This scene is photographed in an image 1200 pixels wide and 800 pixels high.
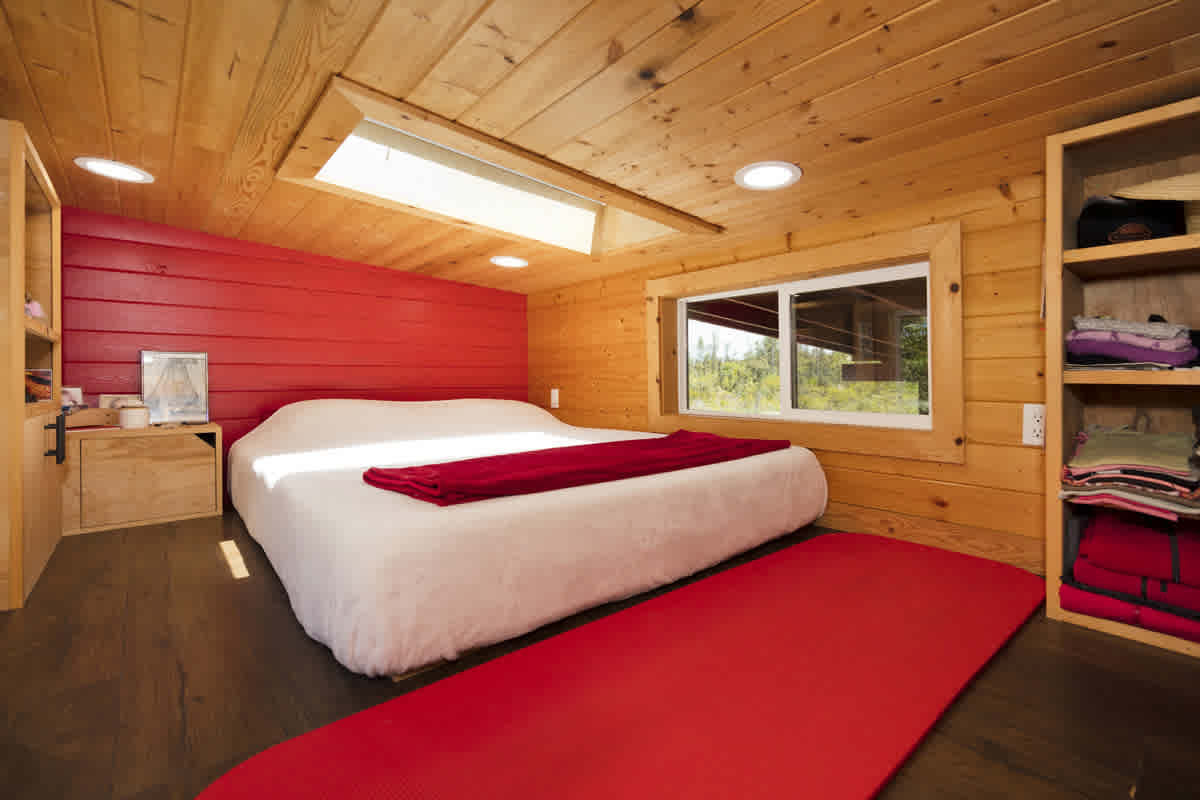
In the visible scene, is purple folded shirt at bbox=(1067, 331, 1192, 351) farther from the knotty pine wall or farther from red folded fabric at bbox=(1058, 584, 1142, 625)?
red folded fabric at bbox=(1058, 584, 1142, 625)

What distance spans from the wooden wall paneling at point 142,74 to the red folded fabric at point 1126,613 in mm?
2878

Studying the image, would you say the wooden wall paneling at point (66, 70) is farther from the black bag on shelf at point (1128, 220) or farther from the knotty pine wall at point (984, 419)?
the black bag on shelf at point (1128, 220)

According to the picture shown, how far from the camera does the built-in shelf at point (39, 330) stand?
72.9 inches

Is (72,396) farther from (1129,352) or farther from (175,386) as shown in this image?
(1129,352)

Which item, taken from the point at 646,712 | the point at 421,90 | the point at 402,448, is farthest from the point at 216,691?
the point at 421,90

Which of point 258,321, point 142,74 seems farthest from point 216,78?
point 258,321

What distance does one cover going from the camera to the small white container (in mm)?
2559

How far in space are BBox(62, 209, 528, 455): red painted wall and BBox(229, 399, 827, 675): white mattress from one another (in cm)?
82

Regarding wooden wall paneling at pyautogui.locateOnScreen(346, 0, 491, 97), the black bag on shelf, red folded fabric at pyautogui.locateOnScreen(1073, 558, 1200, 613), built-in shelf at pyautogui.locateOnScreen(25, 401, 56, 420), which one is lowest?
red folded fabric at pyautogui.locateOnScreen(1073, 558, 1200, 613)

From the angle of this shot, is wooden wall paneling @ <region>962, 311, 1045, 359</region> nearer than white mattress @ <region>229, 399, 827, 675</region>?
No

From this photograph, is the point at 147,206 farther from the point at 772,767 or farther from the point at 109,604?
the point at 772,767

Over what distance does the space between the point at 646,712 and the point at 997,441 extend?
185cm

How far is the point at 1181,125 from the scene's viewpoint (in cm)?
154

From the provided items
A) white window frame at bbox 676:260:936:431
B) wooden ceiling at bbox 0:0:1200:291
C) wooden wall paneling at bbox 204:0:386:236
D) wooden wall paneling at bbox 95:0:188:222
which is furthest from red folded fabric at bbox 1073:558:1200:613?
wooden wall paneling at bbox 95:0:188:222
